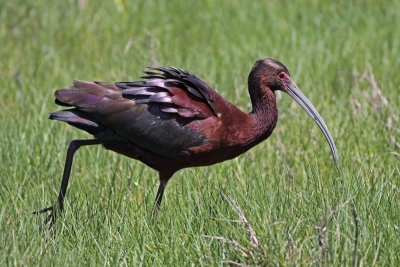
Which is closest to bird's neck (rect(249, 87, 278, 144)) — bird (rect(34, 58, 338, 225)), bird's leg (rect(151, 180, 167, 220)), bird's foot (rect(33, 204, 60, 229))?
bird (rect(34, 58, 338, 225))

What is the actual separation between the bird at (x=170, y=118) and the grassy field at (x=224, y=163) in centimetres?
20

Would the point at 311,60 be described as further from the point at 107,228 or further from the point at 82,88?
the point at 107,228

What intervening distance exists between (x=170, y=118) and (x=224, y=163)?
0.92 m

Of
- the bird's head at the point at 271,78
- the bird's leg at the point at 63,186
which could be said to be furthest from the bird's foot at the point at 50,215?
the bird's head at the point at 271,78

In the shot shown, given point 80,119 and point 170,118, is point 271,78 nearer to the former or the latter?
point 170,118

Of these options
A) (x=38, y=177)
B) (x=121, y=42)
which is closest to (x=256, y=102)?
(x=38, y=177)

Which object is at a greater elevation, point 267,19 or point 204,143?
point 267,19

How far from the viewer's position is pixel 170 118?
5.68m

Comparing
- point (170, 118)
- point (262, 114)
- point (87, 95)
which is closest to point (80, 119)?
point (87, 95)

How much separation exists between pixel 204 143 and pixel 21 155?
5.11 ft

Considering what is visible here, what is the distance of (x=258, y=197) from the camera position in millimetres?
5352

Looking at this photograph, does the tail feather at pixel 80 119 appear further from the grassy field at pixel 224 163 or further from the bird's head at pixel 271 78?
the bird's head at pixel 271 78

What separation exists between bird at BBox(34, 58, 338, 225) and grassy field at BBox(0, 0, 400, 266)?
0.67ft

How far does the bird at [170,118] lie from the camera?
18.4 feet
